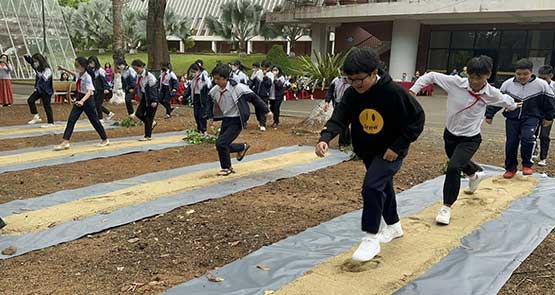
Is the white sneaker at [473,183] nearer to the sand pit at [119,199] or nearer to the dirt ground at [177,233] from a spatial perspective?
the dirt ground at [177,233]

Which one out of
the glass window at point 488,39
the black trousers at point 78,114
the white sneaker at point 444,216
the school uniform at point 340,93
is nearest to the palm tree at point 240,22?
the glass window at point 488,39

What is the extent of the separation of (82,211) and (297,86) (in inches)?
708

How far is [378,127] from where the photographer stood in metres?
3.90

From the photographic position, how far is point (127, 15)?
53.8 m

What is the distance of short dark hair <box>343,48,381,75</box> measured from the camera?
3676 mm

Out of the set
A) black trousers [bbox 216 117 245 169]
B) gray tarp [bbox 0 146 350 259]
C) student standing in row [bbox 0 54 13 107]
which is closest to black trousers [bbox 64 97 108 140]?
gray tarp [bbox 0 146 350 259]

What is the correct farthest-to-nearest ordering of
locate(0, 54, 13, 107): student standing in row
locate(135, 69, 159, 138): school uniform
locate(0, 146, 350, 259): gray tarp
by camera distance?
locate(0, 54, 13, 107): student standing in row < locate(135, 69, 159, 138): school uniform < locate(0, 146, 350, 259): gray tarp

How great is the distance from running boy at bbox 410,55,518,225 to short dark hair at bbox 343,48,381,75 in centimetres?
141

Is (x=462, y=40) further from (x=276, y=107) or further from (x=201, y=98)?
(x=201, y=98)

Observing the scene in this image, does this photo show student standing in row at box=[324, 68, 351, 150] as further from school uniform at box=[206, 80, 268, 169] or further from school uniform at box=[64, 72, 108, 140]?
school uniform at box=[64, 72, 108, 140]

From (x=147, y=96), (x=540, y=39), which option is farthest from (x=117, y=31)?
(x=540, y=39)

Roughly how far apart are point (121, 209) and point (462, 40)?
2839 centimetres

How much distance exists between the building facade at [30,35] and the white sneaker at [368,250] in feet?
83.7

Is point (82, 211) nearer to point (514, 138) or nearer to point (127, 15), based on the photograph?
point (514, 138)
